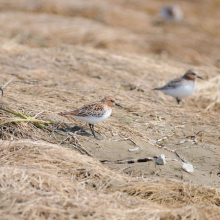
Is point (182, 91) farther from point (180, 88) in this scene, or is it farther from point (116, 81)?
point (116, 81)

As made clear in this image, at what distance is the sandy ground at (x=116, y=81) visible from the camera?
18.9 feet

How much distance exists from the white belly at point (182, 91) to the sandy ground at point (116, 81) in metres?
0.24

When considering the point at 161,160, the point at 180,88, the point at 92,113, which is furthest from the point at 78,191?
the point at 180,88

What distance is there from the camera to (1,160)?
186 inches

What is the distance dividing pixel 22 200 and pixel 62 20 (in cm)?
1149

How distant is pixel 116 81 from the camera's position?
31.2 feet

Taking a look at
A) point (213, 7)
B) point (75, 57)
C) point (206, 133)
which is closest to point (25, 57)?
point (75, 57)

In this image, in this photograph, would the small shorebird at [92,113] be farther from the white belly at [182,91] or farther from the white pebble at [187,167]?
the white belly at [182,91]

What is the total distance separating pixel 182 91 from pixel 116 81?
1.74 m

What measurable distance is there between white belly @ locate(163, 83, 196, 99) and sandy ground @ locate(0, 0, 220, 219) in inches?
9.6

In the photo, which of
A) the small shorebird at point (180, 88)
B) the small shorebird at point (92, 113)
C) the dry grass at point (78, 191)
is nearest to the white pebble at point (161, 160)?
the dry grass at point (78, 191)

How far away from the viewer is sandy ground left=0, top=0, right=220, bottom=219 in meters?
5.75

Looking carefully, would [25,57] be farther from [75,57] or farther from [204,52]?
[204,52]

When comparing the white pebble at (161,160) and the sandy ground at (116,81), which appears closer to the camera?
the white pebble at (161,160)
